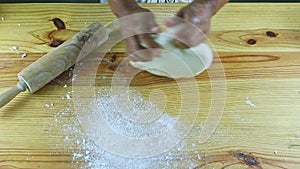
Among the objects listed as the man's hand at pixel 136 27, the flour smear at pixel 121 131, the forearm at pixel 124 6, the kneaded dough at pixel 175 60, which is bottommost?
the flour smear at pixel 121 131

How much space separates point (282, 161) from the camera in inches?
28.1

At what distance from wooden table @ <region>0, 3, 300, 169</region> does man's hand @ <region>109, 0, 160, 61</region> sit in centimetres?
10

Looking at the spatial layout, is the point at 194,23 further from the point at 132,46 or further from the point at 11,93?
the point at 11,93

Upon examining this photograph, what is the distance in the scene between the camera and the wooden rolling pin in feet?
2.50

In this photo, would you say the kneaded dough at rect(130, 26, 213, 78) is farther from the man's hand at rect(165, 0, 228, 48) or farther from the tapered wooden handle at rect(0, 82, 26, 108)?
the tapered wooden handle at rect(0, 82, 26, 108)

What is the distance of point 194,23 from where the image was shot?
73 cm

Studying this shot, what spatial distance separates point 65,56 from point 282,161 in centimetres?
42

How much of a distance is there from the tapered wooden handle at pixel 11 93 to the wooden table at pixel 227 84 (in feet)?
0.06

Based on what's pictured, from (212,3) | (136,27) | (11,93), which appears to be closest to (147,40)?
(136,27)

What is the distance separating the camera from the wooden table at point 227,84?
0.72 metres

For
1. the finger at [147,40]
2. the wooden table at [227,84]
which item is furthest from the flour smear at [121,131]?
the finger at [147,40]

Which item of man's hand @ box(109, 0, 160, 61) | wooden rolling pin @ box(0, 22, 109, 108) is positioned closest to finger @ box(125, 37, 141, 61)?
man's hand @ box(109, 0, 160, 61)

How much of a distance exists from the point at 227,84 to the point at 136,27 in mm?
210

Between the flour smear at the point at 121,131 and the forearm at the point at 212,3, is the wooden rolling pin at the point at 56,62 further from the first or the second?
the forearm at the point at 212,3
